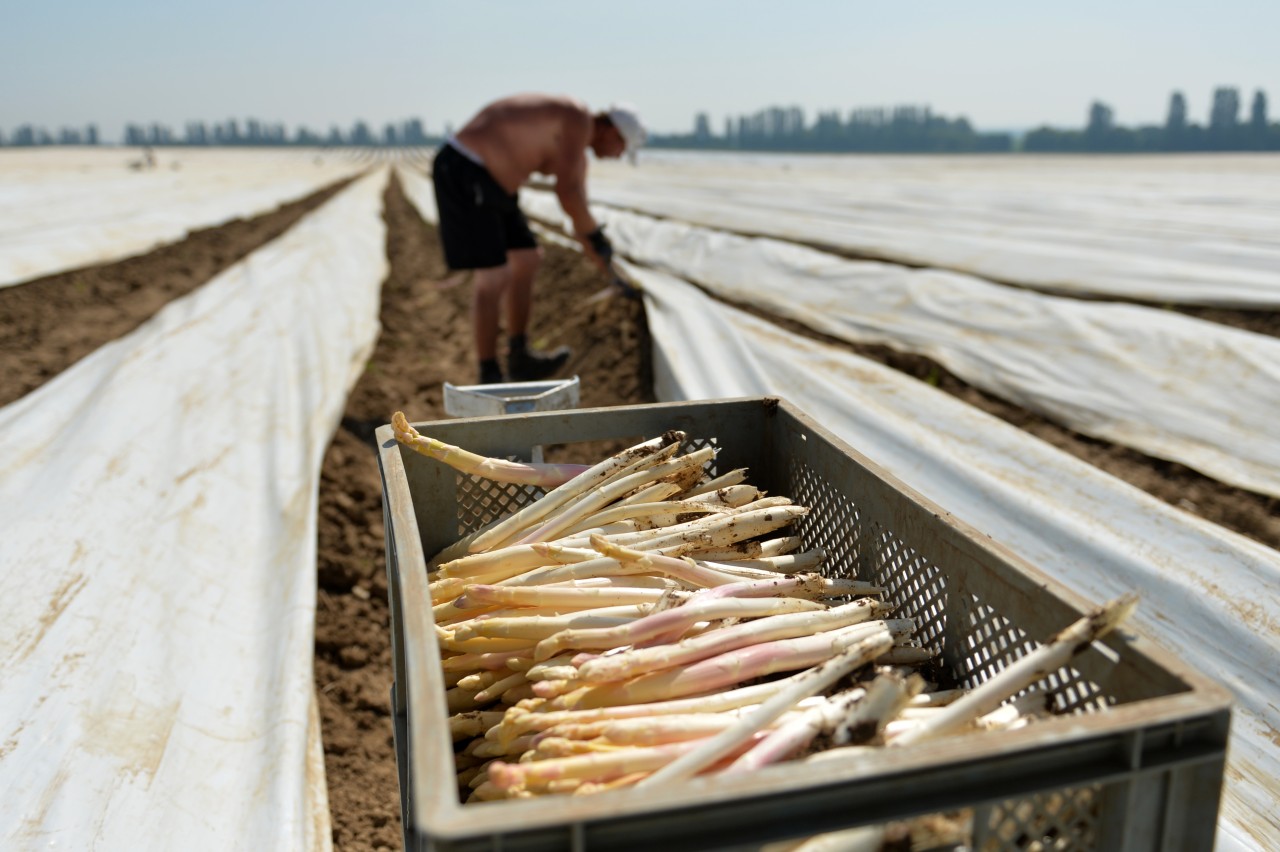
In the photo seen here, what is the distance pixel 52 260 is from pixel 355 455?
5921 mm

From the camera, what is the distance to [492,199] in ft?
14.0

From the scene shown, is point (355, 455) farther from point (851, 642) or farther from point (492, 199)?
point (851, 642)

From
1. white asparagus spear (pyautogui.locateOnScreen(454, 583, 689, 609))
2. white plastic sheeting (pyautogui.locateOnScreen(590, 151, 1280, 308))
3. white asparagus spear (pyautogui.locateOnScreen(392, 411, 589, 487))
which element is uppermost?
white plastic sheeting (pyautogui.locateOnScreen(590, 151, 1280, 308))

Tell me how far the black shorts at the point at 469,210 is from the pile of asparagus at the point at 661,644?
2606 millimetres

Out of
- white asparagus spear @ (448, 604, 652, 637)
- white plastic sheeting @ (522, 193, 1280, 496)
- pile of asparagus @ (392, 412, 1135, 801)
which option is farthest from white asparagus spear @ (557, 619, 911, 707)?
white plastic sheeting @ (522, 193, 1280, 496)

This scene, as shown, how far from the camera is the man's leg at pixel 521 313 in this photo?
4676mm

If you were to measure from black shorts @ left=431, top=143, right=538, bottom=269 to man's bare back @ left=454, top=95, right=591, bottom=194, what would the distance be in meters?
0.08

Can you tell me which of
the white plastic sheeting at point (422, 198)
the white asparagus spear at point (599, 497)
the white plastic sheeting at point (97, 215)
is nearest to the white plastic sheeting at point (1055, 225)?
the white plastic sheeting at point (422, 198)

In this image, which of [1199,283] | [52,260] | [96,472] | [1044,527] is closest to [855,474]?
[1044,527]

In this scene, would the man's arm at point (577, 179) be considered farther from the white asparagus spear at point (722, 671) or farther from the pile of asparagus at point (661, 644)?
the white asparagus spear at point (722, 671)

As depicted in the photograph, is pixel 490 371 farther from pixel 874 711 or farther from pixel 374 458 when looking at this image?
pixel 874 711

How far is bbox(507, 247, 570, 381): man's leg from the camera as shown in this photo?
15.3 feet

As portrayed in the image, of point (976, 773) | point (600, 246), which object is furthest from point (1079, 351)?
Result: point (976, 773)

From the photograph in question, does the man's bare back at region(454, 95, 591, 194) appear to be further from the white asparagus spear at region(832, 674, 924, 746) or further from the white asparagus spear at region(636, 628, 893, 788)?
the white asparagus spear at region(832, 674, 924, 746)
